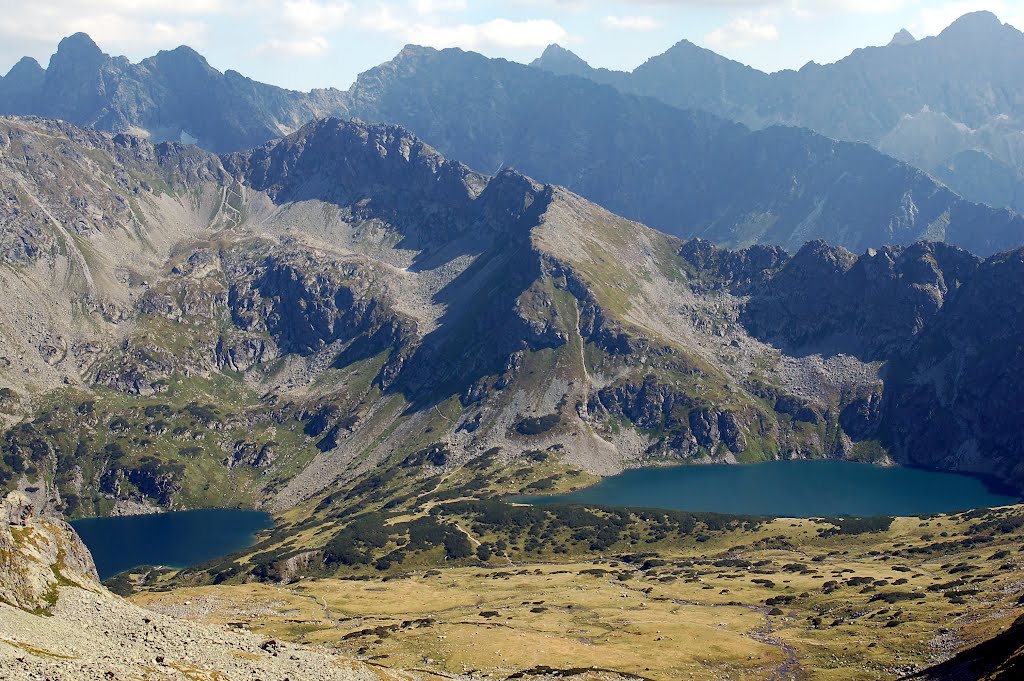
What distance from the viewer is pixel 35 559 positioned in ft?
327

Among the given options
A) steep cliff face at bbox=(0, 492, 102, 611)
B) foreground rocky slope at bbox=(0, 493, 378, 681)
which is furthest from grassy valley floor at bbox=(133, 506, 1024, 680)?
steep cliff face at bbox=(0, 492, 102, 611)

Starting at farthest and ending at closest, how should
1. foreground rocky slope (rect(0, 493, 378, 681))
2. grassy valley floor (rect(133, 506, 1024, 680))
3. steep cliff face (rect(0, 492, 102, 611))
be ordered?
grassy valley floor (rect(133, 506, 1024, 680)), steep cliff face (rect(0, 492, 102, 611)), foreground rocky slope (rect(0, 493, 378, 681))

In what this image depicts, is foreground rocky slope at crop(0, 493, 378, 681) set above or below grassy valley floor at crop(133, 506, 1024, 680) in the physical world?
above

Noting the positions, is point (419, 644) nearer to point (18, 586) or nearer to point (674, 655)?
point (674, 655)

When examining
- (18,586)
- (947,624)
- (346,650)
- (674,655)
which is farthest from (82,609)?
(947,624)

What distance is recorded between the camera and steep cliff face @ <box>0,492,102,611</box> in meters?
92.6

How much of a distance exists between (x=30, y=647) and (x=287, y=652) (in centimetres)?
2993

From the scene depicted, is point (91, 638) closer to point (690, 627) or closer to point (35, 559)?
point (35, 559)

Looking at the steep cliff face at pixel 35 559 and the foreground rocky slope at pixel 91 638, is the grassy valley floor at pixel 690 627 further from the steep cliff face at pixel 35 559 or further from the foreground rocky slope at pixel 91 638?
the steep cliff face at pixel 35 559

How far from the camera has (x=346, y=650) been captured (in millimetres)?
150375

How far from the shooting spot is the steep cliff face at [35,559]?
92.6 m

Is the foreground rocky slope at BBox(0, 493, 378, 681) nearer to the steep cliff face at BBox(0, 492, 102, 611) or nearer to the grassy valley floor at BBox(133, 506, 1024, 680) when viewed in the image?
the steep cliff face at BBox(0, 492, 102, 611)

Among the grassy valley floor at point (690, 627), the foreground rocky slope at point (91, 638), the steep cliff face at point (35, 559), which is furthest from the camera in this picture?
the grassy valley floor at point (690, 627)

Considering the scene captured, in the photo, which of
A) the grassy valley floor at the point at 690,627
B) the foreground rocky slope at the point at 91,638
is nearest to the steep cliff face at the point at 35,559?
the foreground rocky slope at the point at 91,638
